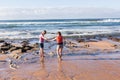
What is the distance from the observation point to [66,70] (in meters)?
13.1

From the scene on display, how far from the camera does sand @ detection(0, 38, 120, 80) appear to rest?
11.6 m

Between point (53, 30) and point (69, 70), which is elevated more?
point (69, 70)

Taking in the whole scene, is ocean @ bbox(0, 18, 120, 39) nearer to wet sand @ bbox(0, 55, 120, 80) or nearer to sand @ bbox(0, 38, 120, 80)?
sand @ bbox(0, 38, 120, 80)

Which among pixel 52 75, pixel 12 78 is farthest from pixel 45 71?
pixel 12 78

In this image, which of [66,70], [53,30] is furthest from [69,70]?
[53,30]

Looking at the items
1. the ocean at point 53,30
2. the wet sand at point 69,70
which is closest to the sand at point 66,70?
the wet sand at point 69,70

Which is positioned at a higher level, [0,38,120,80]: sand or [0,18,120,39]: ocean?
[0,38,120,80]: sand

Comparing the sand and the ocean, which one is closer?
the sand

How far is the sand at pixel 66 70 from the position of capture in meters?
11.6

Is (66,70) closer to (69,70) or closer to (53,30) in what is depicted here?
(69,70)

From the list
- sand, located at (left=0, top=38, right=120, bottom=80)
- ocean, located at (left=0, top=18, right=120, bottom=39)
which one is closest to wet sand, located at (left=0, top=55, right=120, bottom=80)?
sand, located at (left=0, top=38, right=120, bottom=80)

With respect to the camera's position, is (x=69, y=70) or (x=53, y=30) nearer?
(x=69, y=70)

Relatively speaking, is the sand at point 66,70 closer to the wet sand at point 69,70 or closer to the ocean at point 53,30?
the wet sand at point 69,70

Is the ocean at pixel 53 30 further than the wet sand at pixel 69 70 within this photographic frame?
Yes
